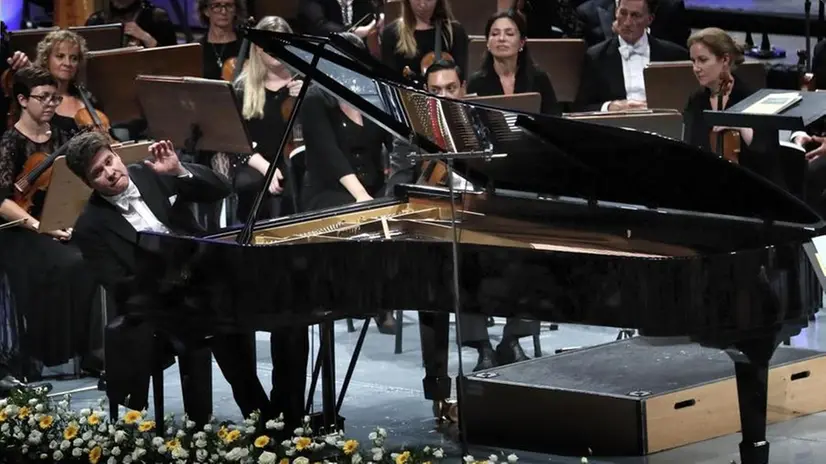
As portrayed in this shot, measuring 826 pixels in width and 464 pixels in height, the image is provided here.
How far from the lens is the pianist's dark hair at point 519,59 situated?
6837 mm

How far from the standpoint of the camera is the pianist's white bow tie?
737cm

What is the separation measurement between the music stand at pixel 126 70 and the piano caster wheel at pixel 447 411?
7.44 ft

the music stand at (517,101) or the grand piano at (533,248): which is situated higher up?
the music stand at (517,101)

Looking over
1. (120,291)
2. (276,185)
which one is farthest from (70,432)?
(276,185)

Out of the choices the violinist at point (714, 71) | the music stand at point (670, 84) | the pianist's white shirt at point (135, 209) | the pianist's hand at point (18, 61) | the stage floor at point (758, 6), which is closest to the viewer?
the pianist's white shirt at point (135, 209)

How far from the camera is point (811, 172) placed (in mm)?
7312

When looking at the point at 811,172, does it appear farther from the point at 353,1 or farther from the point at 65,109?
the point at 65,109

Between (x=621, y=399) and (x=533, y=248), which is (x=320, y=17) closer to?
(x=621, y=399)

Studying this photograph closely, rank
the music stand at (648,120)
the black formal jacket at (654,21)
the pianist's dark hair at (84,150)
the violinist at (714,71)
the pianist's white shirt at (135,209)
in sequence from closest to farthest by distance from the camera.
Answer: the pianist's dark hair at (84,150) → the pianist's white shirt at (135,209) → the music stand at (648,120) → the violinist at (714,71) → the black formal jacket at (654,21)

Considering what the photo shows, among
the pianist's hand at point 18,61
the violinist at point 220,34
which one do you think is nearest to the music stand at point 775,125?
the violinist at point 220,34

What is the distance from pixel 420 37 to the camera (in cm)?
744

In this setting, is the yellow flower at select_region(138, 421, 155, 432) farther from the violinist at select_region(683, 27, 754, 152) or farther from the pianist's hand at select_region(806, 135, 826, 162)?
the pianist's hand at select_region(806, 135, 826, 162)

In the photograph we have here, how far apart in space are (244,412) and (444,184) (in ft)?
4.04

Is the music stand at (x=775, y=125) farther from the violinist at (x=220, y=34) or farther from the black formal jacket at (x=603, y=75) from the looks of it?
the violinist at (x=220, y=34)
